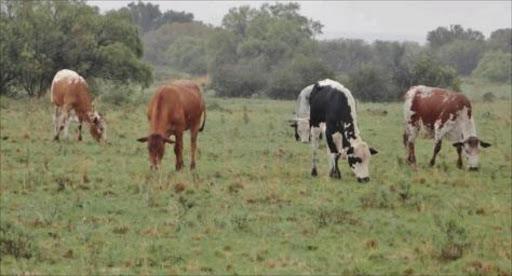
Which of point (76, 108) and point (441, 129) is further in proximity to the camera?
point (76, 108)

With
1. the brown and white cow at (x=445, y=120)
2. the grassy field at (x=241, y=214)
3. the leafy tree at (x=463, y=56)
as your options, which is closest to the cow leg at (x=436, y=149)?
the brown and white cow at (x=445, y=120)

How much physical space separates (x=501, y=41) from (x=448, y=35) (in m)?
11.8

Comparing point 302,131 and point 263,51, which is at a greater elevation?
point 263,51

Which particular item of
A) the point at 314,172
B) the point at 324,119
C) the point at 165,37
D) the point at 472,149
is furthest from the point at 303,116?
the point at 165,37

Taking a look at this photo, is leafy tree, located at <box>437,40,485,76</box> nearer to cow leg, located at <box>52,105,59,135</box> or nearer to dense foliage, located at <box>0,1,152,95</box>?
dense foliage, located at <box>0,1,152,95</box>

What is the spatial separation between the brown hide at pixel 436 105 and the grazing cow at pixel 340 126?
3453 mm

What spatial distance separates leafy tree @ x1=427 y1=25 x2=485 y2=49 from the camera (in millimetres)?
132125

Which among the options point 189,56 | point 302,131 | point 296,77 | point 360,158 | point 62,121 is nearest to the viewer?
point 360,158

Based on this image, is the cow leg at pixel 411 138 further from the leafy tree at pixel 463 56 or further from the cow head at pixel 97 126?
the leafy tree at pixel 463 56

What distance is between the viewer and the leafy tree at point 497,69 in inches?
3221

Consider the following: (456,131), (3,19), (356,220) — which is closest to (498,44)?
(3,19)

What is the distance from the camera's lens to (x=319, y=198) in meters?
14.1

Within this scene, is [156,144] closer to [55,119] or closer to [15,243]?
[15,243]

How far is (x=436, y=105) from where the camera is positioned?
18.8 m
